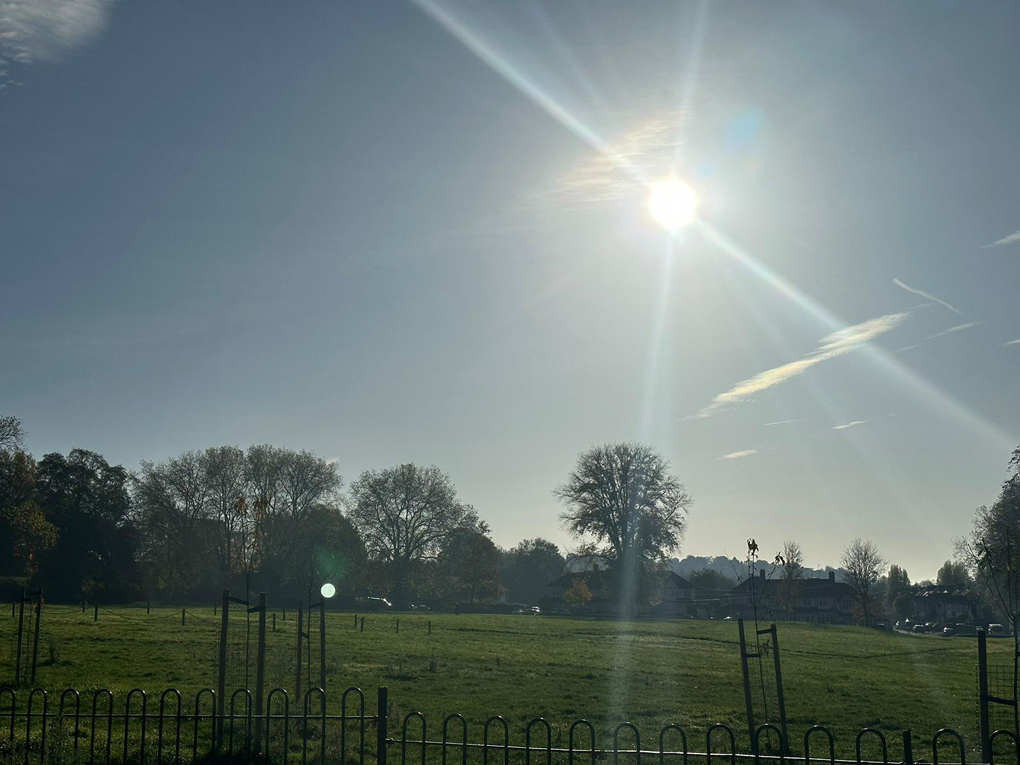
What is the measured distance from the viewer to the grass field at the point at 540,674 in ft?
61.1

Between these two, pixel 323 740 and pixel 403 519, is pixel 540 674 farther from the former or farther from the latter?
pixel 403 519

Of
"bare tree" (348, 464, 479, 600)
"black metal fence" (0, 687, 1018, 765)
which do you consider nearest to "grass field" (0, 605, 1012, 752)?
"black metal fence" (0, 687, 1018, 765)

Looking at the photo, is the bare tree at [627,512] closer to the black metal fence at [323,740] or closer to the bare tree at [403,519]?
the bare tree at [403,519]

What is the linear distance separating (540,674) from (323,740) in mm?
16134

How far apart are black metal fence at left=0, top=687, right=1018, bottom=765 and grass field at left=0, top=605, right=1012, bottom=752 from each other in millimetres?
670

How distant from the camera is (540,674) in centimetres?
2503

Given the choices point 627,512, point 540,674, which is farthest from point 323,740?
point 627,512

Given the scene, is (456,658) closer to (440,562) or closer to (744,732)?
(744,732)

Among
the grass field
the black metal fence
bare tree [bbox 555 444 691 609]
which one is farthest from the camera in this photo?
bare tree [bbox 555 444 691 609]

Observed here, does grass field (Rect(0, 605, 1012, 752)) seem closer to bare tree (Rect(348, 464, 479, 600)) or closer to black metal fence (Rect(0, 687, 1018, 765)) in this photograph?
black metal fence (Rect(0, 687, 1018, 765))

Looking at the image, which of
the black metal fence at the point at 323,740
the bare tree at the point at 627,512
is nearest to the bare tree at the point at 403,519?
the bare tree at the point at 627,512

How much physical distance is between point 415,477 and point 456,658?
5855 centimetres

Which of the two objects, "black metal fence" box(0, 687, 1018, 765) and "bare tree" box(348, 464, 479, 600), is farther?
"bare tree" box(348, 464, 479, 600)

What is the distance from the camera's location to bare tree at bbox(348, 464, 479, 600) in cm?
8525
